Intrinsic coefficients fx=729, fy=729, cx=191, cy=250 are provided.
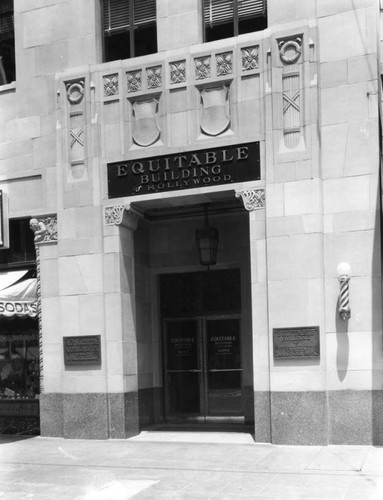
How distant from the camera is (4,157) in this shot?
16.3 metres

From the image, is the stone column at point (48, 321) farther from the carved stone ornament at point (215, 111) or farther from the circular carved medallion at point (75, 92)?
the carved stone ornament at point (215, 111)

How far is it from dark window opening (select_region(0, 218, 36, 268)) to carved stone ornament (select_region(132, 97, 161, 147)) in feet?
11.3

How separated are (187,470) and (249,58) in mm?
7768

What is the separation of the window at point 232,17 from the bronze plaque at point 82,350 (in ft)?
21.7

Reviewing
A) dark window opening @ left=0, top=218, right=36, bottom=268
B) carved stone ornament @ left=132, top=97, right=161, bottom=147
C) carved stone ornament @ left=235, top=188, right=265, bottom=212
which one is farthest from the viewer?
dark window opening @ left=0, top=218, right=36, bottom=268

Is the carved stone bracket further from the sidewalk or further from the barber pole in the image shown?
the barber pole

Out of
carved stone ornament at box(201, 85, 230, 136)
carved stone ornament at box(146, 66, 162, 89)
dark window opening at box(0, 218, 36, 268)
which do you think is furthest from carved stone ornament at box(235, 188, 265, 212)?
dark window opening at box(0, 218, 36, 268)

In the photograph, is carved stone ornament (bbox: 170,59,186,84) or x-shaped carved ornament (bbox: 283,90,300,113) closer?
x-shaped carved ornament (bbox: 283,90,300,113)

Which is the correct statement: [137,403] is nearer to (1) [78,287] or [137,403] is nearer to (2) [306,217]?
(1) [78,287]

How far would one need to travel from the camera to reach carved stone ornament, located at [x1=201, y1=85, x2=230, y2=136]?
14.4m

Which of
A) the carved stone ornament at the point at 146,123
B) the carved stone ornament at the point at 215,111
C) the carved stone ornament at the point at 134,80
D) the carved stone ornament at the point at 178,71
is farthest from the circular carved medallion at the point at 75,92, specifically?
the carved stone ornament at the point at 215,111

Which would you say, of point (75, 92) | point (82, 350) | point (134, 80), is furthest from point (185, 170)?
point (82, 350)

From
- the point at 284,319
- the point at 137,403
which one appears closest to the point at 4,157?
the point at 137,403

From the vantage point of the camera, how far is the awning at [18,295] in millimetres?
14984
